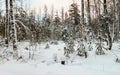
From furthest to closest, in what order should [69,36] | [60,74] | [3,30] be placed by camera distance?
[3,30] → [69,36] → [60,74]

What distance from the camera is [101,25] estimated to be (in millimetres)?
19984

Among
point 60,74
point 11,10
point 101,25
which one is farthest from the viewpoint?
point 101,25

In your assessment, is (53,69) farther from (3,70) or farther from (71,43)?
(71,43)

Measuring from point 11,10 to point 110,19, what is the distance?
344 inches

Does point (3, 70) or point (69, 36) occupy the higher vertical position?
point (69, 36)

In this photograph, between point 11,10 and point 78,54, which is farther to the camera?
point 78,54

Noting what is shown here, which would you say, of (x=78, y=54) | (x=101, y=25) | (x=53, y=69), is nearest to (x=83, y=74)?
(x=53, y=69)

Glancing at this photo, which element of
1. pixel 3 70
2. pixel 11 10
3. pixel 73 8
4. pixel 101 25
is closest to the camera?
pixel 3 70

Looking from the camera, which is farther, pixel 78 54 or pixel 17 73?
pixel 78 54

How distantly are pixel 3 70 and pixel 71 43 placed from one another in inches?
359

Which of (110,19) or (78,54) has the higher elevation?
(110,19)

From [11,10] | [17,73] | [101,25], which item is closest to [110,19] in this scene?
[101,25]

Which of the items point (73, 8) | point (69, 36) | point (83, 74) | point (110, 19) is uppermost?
point (73, 8)

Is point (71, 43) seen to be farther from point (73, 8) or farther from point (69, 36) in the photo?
point (73, 8)
